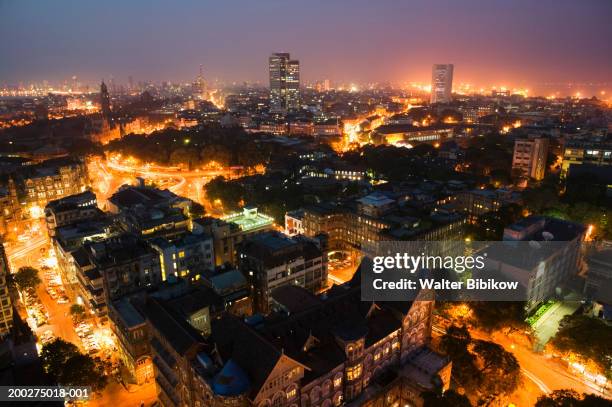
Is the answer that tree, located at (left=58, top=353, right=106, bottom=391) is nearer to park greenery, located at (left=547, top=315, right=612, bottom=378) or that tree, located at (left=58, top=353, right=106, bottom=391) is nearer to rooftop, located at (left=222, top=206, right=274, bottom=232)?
rooftop, located at (left=222, top=206, right=274, bottom=232)

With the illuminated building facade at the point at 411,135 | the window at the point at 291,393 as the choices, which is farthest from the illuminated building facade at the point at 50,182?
the illuminated building facade at the point at 411,135

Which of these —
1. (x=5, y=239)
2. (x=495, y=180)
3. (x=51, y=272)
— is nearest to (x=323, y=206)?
(x=51, y=272)

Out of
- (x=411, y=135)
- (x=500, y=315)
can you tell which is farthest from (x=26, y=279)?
(x=411, y=135)

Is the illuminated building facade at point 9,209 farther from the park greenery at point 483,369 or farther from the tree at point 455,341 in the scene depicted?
the park greenery at point 483,369

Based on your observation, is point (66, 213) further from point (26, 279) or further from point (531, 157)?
point (531, 157)

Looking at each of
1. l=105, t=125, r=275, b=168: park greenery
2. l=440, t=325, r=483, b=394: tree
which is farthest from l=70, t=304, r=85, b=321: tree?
l=105, t=125, r=275, b=168: park greenery

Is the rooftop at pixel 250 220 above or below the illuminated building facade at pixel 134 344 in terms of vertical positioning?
above
